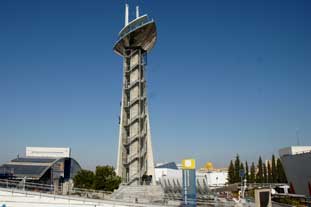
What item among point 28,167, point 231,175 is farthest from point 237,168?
point 28,167

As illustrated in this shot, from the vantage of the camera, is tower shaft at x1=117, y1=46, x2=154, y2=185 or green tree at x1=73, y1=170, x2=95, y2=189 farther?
tower shaft at x1=117, y1=46, x2=154, y2=185

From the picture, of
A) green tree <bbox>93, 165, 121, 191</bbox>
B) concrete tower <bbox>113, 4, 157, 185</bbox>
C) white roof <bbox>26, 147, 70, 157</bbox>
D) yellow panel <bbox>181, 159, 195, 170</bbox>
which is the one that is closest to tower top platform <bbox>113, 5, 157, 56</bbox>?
concrete tower <bbox>113, 4, 157, 185</bbox>

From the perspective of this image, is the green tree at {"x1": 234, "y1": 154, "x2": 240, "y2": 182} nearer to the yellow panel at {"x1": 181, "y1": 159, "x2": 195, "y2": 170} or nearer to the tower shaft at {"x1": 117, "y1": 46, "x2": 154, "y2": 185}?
the tower shaft at {"x1": 117, "y1": 46, "x2": 154, "y2": 185}

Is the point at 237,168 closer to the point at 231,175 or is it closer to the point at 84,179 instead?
the point at 231,175

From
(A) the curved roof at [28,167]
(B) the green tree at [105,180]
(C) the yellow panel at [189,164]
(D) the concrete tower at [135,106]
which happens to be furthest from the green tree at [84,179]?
Answer: (C) the yellow panel at [189,164]

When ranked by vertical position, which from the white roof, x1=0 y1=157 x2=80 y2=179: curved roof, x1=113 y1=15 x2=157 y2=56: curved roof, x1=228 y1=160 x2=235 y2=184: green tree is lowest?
x1=228 y1=160 x2=235 y2=184: green tree

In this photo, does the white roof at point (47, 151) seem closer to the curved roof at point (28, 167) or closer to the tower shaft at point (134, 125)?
the curved roof at point (28, 167)

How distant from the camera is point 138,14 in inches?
2763

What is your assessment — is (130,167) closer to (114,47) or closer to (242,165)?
(114,47)

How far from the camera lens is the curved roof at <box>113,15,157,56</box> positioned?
6412 centimetres

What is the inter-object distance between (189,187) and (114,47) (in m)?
40.9

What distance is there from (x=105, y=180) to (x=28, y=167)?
22.7 metres

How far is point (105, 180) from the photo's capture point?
177 ft

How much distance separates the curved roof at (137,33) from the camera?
64.1m
